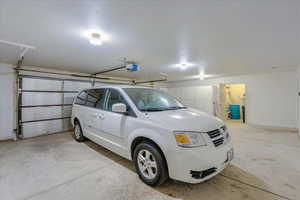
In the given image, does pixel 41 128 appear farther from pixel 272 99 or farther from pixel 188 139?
pixel 272 99

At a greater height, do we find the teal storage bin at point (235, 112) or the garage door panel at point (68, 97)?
the garage door panel at point (68, 97)

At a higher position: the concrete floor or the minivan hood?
the minivan hood

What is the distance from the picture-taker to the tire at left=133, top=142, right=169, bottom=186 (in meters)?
1.81

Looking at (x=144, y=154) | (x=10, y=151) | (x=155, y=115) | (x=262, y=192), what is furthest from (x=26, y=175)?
(x=262, y=192)

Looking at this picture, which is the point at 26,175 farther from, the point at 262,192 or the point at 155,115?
the point at 262,192

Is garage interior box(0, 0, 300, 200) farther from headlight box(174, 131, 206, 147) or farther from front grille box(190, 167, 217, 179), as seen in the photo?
headlight box(174, 131, 206, 147)

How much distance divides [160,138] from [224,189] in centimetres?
118

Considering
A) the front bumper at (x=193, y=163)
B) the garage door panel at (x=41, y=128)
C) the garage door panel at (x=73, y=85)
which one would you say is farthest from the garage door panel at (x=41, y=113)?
the front bumper at (x=193, y=163)

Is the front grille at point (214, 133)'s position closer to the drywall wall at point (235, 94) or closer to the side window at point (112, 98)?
the side window at point (112, 98)

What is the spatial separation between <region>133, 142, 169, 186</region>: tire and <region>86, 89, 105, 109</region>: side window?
1452 mm

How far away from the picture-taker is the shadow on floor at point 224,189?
5.74 ft

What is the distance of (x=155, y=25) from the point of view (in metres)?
2.03

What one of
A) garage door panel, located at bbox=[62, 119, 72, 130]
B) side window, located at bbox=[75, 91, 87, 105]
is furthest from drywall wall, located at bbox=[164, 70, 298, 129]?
garage door panel, located at bbox=[62, 119, 72, 130]

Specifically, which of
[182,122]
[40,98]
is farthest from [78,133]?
[182,122]
